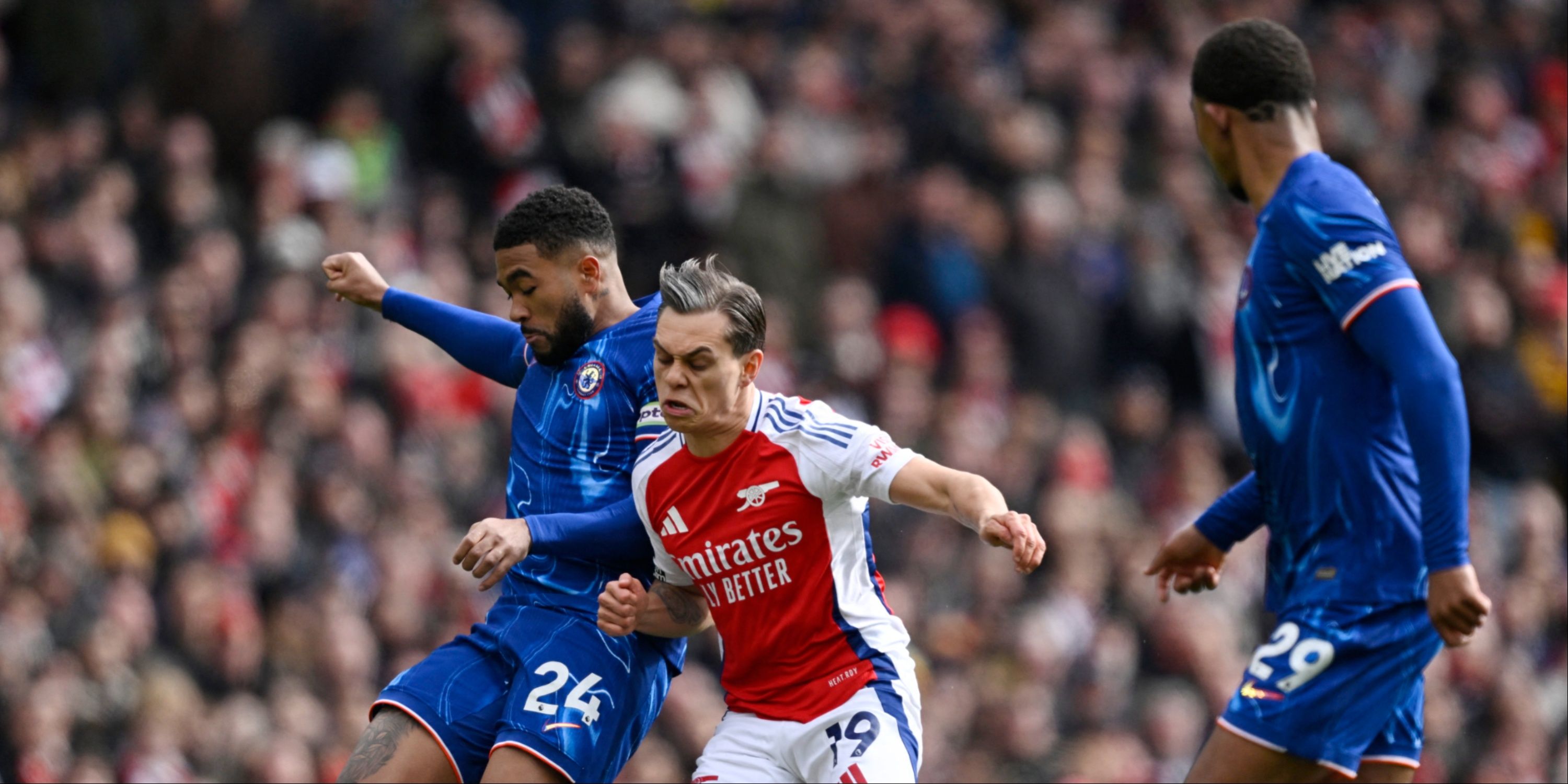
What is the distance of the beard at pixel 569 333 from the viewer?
235 inches

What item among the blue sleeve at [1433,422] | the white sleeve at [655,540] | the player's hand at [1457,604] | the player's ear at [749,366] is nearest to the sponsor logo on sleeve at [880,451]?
the player's ear at [749,366]

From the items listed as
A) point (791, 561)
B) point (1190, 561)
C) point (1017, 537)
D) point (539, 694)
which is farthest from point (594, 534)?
point (1190, 561)

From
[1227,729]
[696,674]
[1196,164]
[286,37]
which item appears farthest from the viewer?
[1196,164]

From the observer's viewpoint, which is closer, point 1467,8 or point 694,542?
point 694,542

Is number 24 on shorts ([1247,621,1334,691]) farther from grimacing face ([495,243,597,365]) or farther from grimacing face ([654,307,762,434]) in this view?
grimacing face ([495,243,597,365])

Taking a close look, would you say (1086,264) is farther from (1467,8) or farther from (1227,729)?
(1227,729)

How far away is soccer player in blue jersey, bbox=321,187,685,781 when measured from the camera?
18.7ft

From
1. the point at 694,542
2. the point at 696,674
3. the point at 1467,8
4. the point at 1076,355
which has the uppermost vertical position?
the point at 1467,8

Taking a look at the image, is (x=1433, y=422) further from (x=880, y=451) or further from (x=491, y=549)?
(x=491, y=549)

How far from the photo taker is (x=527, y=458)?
609 centimetres

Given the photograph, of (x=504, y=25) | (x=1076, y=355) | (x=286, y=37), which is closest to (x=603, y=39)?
(x=504, y=25)

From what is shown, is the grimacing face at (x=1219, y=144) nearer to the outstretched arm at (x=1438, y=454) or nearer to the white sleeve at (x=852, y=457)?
the outstretched arm at (x=1438, y=454)

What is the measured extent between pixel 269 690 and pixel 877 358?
5.36 meters

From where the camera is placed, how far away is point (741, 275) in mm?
13953
